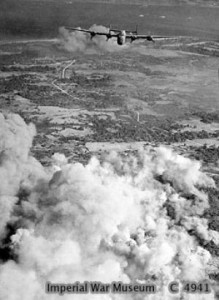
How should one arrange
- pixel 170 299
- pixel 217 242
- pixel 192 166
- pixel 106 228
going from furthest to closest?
pixel 192 166
pixel 217 242
pixel 106 228
pixel 170 299

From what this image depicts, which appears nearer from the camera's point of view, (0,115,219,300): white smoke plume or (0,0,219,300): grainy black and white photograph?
(0,115,219,300): white smoke plume

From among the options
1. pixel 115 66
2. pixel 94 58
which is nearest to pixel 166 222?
pixel 115 66

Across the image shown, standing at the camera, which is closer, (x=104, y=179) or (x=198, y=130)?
(x=104, y=179)

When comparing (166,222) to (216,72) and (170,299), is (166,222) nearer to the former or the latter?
(170,299)

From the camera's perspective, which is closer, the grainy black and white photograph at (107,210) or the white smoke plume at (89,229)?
the white smoke plume at (89,229)

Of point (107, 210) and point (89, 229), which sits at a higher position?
point (107, 210)

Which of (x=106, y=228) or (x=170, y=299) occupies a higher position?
(x=106, y=228)

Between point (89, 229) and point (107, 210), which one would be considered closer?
point (89, 229)

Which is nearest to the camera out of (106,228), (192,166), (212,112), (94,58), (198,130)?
(106,228)
